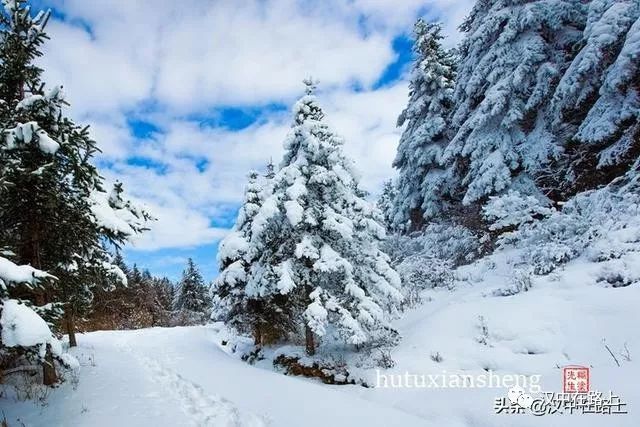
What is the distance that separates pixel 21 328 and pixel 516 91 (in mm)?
16071

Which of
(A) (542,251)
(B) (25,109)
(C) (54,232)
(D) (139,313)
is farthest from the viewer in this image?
(D) (139,313)

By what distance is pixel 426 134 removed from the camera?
1844cm

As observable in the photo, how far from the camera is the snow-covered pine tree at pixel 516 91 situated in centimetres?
1372

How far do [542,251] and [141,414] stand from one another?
9970mm

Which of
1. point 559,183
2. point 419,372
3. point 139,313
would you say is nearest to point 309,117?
point 419,372

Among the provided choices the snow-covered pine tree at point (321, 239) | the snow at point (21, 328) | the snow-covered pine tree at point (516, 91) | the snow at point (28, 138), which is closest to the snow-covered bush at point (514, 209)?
the snow-covered pine tree at point (516, 91)

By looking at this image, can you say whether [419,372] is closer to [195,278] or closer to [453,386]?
[453,386]

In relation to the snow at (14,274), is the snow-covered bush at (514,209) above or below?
above

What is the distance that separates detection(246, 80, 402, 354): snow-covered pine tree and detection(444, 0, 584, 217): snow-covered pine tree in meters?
4.85

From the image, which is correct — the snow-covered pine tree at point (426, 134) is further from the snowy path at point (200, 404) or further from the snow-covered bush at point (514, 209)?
the snowy path at point (200, 404)

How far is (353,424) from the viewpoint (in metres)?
6.10

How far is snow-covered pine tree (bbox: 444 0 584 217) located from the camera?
540 inches

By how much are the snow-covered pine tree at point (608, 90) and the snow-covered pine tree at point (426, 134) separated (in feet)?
18.7

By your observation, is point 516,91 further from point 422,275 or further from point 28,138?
point 28,138
